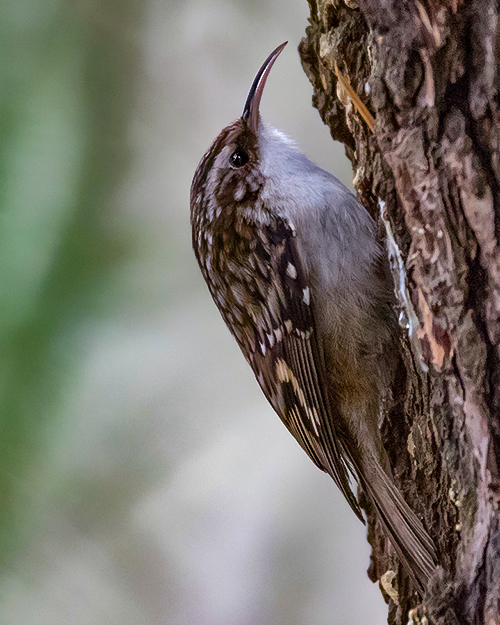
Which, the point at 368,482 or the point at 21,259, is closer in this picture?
the point at 368,482

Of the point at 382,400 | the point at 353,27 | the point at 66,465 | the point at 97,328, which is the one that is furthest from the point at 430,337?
the point at 66,465

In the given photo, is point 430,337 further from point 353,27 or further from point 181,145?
point 181,145

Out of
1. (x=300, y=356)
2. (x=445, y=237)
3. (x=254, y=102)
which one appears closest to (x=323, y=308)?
(x=300, y=356)

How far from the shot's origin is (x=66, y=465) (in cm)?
202

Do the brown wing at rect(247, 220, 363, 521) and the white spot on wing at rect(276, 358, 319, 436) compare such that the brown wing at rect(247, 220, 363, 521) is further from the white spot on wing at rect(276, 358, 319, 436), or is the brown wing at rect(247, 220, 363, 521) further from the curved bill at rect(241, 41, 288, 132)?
the curved bill at rect(241, 41, 288, 132)

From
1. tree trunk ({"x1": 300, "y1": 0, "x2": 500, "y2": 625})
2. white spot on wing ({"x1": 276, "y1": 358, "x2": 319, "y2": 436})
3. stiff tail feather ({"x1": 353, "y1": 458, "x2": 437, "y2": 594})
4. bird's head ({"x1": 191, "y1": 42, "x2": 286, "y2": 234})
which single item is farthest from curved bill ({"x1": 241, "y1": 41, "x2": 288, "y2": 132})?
stiff tail feather ({"x1": 353, "y1": 458, "x2": 437, "y2": 594})

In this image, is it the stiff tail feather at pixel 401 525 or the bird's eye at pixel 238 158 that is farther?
the bird's eye at pixel 238 158

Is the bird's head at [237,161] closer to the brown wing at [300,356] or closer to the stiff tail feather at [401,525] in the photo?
the brown wing at [300,356]

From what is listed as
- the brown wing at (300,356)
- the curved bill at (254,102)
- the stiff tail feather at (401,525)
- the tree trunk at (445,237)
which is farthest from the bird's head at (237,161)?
the stiff tail feather at (401,525)

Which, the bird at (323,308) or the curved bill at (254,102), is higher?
the curved bill at (254,102)

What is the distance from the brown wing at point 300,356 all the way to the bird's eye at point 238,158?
194mm

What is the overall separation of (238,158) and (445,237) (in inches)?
22.2

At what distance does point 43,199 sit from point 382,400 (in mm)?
1264

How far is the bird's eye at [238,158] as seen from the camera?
4.17 feet
